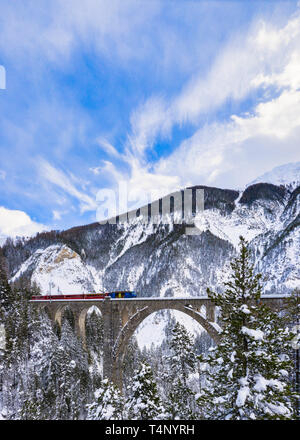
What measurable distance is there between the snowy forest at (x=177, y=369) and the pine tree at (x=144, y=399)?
53 mm

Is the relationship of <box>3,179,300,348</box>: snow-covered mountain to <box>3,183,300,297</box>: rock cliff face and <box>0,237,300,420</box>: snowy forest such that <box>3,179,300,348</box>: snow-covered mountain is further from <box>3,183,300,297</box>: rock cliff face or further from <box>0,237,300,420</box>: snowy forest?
<box>0,237,300,420</box>: snowy forest

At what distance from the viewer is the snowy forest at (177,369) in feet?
28.5

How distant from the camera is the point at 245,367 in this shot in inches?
347

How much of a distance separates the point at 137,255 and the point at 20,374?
15998 centimetres

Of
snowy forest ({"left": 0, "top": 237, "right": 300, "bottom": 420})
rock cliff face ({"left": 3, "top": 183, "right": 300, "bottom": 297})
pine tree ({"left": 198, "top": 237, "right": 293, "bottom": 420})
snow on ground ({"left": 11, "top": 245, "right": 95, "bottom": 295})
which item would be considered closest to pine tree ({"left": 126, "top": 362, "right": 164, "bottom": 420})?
snowy forest ({"left": 0, "top": 237, "right": 300, "bottom": 420})

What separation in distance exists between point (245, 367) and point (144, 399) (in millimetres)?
9171

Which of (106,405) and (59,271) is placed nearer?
(106,405)

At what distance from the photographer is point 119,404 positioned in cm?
1612

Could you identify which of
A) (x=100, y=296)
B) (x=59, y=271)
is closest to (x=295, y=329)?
(x=100, y=296)

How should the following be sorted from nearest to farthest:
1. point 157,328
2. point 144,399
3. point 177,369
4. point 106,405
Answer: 1. point 144,399
2. point 106,405
3. point 177,369
4. point 157,328

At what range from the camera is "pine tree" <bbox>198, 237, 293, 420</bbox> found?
8172 millimetres

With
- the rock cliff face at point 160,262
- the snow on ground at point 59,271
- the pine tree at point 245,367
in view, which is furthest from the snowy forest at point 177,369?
the rock cliff face at point 160,262

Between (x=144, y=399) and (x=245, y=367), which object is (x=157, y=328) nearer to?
(x=144, y=399)

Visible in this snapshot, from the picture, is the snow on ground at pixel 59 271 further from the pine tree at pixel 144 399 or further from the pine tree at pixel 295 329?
the pine tree at pixel 295 329
